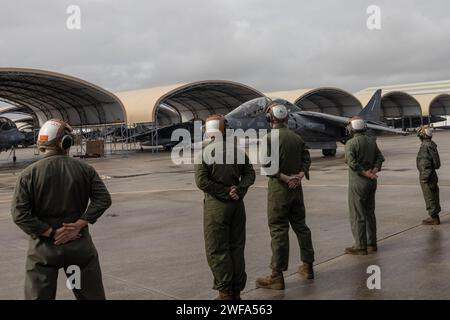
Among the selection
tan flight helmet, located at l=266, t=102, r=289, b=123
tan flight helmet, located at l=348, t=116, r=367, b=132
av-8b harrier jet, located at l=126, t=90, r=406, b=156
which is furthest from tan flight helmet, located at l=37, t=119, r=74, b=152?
av-8b harrier jet, located at l=126, t=90, r=406, b=156

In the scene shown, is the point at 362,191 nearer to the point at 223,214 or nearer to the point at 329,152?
the point at 223,214

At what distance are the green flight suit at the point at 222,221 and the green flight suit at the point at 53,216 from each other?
1.16m

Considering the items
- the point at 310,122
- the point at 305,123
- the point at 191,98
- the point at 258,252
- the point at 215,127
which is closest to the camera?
the point at 215,127

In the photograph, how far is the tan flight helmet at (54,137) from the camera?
3.46 metres

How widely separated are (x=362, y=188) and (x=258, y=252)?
5.61ft

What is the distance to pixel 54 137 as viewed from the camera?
137 inches

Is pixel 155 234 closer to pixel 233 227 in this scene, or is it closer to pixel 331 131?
A: pixel 233 227

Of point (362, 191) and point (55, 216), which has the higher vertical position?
point (55, 216)

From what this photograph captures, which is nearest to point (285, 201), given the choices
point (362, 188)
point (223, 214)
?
point (223, 214)

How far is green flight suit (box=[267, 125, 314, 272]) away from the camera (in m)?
4.88

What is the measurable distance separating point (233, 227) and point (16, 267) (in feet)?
10.7

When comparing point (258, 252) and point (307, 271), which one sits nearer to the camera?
point (307, 271)

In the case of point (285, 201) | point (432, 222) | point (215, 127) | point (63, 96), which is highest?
point (63, 96)
